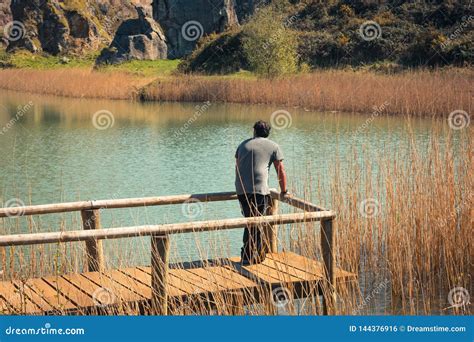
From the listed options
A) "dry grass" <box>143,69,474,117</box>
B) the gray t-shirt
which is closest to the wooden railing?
the gray t-shirt

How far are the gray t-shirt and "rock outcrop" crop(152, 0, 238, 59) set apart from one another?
167 ft

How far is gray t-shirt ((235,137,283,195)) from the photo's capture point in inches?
277

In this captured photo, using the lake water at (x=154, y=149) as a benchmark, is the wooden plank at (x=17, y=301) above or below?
above

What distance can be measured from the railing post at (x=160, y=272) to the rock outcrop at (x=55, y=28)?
Result: 6567 centimetres

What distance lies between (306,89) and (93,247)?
19563 millimetres

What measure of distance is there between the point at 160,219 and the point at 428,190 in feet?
13.3

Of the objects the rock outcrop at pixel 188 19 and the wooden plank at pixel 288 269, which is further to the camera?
the rock outcrop at pixel 188 19

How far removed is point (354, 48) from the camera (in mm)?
40469

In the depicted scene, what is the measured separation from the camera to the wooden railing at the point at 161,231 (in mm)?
5922

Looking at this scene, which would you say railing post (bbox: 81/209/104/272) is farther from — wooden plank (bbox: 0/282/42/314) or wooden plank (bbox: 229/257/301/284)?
wooden plank (bbox: 229/257/301/284)

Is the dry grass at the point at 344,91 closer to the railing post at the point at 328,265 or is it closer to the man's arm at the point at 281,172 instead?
the man's arm at the point at 281,172

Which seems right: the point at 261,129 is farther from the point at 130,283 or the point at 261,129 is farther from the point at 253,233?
the point at 130,283

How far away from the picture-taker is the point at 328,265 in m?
6.63

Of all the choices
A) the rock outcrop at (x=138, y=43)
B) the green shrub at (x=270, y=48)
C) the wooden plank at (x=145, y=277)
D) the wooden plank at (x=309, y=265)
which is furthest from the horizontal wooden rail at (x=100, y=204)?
the rock outcrop at (x=138, y=43)
